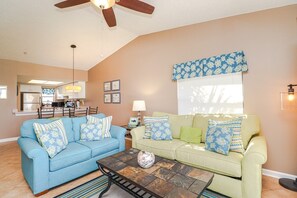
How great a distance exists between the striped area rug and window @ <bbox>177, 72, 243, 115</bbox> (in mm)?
1476

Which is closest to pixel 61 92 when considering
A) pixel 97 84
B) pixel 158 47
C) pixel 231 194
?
pixel 97 84

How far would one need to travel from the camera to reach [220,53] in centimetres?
281

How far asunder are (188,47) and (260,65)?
4.46 ft

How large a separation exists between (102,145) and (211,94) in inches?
87.6

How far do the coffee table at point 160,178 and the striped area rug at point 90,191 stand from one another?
0.21 m

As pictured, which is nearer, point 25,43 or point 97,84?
point 25,43

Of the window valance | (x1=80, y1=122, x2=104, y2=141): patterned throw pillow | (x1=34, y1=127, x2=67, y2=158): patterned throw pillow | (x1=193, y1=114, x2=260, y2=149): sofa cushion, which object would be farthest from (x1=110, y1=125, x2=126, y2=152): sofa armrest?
the window valance

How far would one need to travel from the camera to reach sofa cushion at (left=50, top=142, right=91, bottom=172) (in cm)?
199

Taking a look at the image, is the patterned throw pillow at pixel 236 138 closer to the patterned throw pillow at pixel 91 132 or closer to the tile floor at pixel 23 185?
the tile floor at pixel 23 185

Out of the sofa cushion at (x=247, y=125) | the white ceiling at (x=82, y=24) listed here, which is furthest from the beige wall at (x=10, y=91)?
the sofa cushion at (x=247, y=125)

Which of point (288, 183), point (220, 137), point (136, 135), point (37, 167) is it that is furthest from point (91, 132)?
point (288, 183)

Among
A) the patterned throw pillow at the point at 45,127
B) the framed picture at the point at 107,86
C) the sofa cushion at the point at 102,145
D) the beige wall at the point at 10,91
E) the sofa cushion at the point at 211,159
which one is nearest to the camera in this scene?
the sofa cushion at the point at 211,159

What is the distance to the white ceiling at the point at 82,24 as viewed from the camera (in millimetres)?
2492

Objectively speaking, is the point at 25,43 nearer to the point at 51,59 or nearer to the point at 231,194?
the point at 51,59
